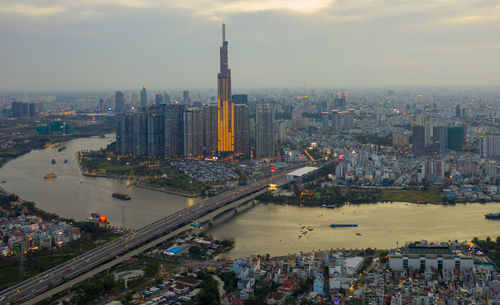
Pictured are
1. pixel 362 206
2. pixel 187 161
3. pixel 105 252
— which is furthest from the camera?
pixel 187 161

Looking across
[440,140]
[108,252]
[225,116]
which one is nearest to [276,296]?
[108,252]

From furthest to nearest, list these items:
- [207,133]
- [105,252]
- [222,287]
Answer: [207,133] → [105,252] → [222,287]

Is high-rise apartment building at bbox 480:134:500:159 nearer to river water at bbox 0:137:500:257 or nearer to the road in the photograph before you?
river water at bbox 0:137:500:257

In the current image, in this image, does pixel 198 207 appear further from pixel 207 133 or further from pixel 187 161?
pixel 207 133

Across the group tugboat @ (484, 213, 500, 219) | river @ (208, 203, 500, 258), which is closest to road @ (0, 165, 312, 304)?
river @ (208, 203, 500, 258)

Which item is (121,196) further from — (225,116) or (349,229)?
(225,116)

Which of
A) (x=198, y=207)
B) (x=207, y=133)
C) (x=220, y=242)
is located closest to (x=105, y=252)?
(x=220, y=242)

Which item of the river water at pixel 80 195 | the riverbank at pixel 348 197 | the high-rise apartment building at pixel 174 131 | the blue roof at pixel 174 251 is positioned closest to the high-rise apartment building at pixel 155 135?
the high-rise apartment building at pixel 174 131
